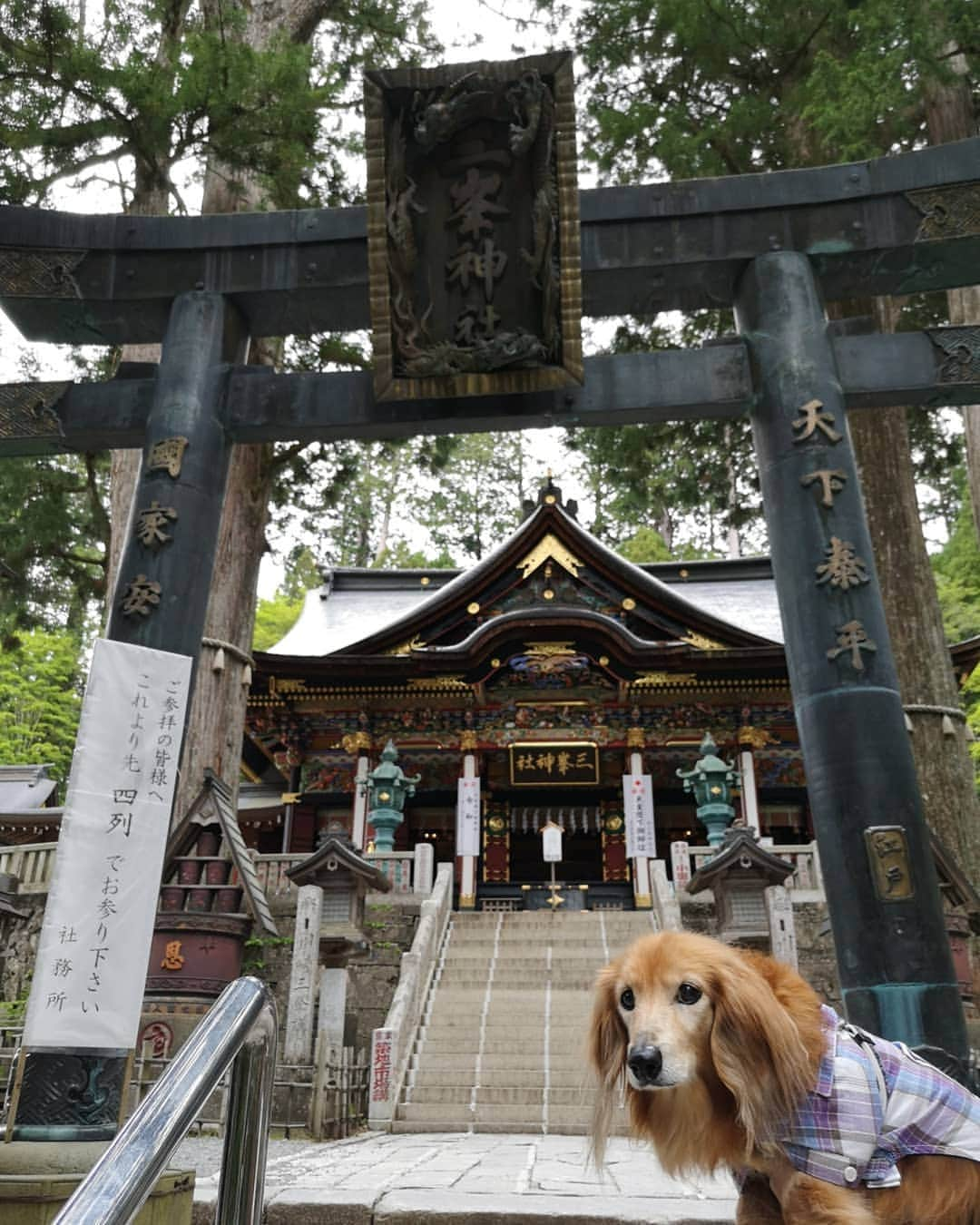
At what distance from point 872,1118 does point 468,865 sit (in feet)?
43.7

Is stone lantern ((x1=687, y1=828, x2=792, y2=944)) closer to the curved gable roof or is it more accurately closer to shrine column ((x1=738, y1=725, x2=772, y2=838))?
shrine column ((x1=738, y1=725, x2=772, y2=838))

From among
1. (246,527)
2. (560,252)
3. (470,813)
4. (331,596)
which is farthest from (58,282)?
(331,596)

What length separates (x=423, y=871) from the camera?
12219mm

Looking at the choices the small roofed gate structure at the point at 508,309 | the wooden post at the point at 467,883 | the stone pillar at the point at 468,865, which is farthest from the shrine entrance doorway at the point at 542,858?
the small roofed gate structure at the point at 508,309

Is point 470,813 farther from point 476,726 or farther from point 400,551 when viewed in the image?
point 400,551

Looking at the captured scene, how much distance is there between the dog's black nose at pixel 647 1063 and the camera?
6.50 feet

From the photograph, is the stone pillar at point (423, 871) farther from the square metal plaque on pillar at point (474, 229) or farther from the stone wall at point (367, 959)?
the square metal plaque on pillar at point (474, 229)

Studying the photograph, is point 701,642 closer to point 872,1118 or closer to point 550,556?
point 550,556

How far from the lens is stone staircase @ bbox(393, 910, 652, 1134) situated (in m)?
7.90

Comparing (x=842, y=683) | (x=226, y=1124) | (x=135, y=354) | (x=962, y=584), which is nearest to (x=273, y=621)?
(x=962, y=584)

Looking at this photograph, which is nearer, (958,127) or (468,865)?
(958,127)

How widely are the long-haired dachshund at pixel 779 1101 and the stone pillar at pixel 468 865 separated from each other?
12.7 m

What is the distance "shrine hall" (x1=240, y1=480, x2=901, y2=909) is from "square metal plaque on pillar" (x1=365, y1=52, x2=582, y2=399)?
34.5 ft

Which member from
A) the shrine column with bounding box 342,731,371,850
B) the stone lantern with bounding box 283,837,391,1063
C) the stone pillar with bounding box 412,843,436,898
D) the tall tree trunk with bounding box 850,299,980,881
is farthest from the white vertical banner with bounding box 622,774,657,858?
the tall tree trunk with bounding box 850,299,980,881
